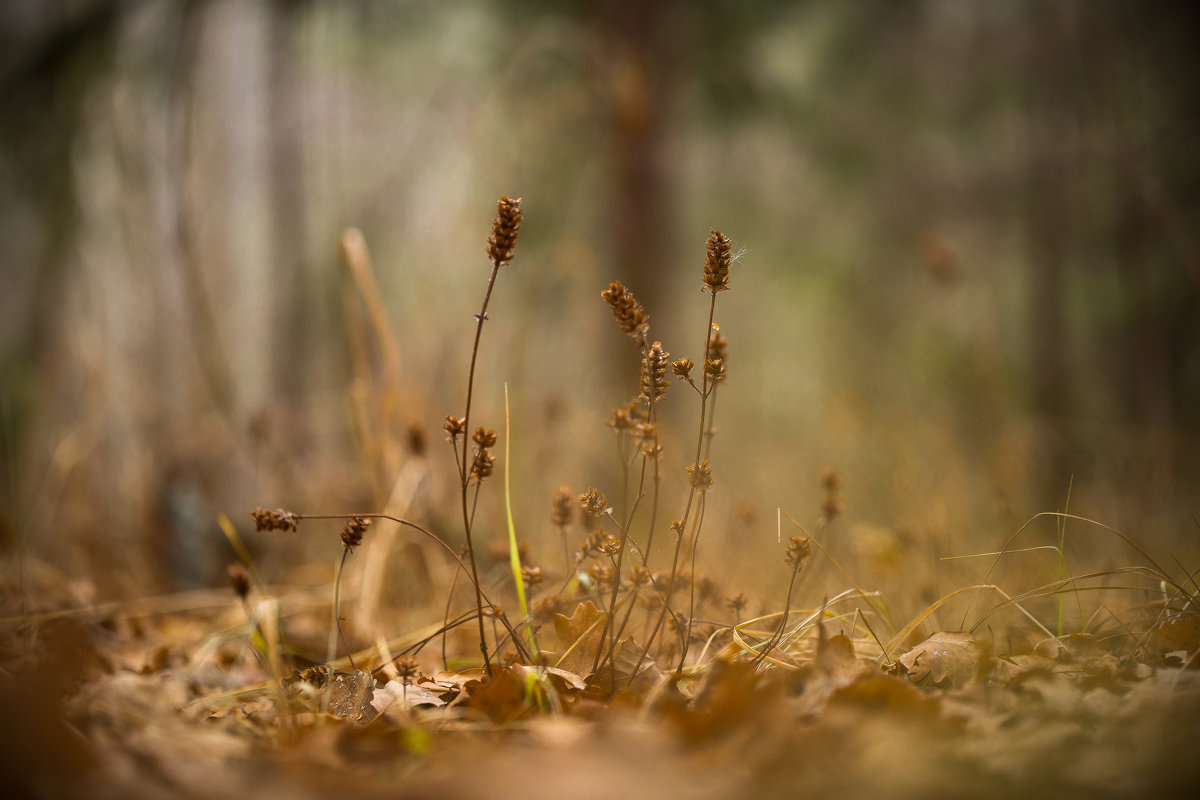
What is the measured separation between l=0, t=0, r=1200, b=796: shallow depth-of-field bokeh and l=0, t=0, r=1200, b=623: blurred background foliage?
2cm

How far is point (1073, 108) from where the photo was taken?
4.20 metres

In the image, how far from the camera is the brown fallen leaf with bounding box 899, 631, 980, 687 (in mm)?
732

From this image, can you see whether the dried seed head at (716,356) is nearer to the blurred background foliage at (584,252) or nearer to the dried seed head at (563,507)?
the dried seed head at (563,507)

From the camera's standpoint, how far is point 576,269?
2246 mm

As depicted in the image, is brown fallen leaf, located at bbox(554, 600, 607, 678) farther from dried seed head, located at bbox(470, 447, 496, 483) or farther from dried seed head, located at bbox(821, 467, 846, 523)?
dried seed head, located at bbox(821, 467, 846, 523)

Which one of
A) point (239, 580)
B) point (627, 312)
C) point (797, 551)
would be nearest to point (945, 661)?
point (797, 551)

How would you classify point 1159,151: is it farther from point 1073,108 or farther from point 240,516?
point 240,516

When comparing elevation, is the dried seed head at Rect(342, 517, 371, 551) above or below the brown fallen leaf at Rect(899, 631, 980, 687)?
above

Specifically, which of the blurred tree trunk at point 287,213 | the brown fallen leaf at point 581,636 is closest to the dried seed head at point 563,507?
the brown fallen leaf at point 581,636

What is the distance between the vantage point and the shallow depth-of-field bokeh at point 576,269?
6.43 ft

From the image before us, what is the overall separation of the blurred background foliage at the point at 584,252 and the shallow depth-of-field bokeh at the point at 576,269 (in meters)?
0.02

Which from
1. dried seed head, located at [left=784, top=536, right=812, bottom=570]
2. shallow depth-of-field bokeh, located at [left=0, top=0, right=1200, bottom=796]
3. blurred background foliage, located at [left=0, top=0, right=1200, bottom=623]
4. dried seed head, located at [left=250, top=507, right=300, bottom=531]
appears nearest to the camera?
dried seed head, located at [left=250, top=507, right=300, bottom=531]

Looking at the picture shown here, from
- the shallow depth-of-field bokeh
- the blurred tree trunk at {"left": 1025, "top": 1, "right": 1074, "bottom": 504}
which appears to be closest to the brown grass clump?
the shallow depth-of-field bokeh

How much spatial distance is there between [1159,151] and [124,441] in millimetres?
4854
